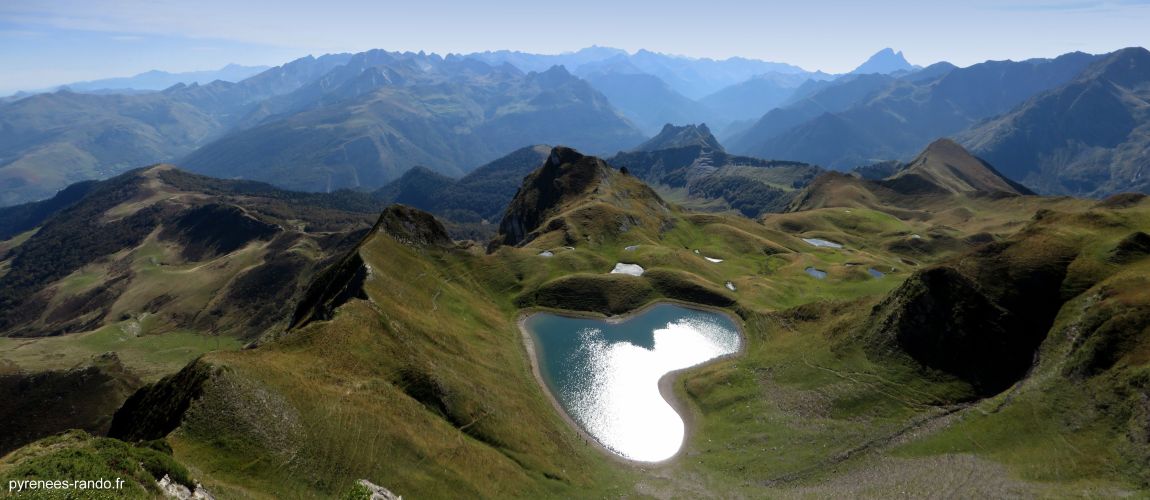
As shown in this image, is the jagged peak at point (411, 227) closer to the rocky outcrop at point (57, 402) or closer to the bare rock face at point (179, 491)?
the rocky outcrop at point (57, 402)

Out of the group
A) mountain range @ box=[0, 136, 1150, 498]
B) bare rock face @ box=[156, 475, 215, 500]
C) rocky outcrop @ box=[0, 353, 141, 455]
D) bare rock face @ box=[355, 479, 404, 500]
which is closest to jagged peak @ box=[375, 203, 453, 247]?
mountain range @ box=[0, 136, 1150, 498]

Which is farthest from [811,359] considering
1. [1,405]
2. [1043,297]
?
[1,405]

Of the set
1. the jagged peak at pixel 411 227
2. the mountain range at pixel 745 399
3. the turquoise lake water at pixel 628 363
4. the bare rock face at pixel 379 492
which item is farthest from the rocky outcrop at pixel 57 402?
the bare rock face at pixel 379 492

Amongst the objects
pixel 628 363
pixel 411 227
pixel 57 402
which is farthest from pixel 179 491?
pixel 57 402

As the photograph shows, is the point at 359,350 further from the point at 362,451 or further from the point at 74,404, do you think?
the point at 74,404

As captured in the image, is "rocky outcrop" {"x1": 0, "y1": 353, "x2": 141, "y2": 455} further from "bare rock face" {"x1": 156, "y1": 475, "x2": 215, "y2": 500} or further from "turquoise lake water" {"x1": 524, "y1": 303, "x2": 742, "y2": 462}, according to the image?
"bare rock face" {"x1": 156, "y1": 475, "x2": 215, "y2": 500}

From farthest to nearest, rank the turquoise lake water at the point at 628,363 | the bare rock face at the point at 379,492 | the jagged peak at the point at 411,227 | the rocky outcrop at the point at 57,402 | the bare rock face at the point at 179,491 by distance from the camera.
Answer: the jagged peak at the point at 411,227 → the rocky outcrop at the point at 57,402 → the turquoise lake water at the point at 628,363 → the bare rock face at the point at 379,492 → the bare rock face at the point at 179,491

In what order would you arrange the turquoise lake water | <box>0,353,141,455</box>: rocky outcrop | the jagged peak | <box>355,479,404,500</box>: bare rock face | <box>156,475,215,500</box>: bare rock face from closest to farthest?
<box>156,475,215,500</box>: bare rock face, <box>355,479,404,500</box>: bare rock face, the turquoise lake water, <box>0,353,141,455</box>: rocky outcrop, the jagged peak

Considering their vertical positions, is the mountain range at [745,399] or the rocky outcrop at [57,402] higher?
the mountain range at [745,399]

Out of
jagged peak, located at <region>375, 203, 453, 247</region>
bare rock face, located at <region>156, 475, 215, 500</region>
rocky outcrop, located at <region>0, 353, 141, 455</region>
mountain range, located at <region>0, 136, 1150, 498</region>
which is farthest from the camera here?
jagged peak, located at <region>375, 203, 453, 247</region>
